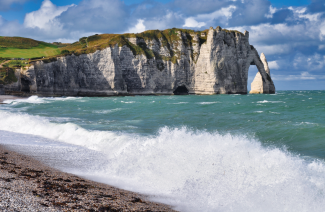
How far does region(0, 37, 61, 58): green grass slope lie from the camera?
6825cm

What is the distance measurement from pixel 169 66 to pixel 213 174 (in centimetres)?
7280

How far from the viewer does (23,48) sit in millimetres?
74625

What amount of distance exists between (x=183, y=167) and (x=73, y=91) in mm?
63391

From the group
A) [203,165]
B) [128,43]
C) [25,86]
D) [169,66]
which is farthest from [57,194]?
[169,66]

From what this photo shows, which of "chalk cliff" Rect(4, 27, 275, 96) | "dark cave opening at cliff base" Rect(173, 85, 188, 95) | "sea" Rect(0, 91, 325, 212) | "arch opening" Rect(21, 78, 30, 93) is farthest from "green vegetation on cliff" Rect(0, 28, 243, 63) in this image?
"sea" Rect(0, 91, 325, 212)

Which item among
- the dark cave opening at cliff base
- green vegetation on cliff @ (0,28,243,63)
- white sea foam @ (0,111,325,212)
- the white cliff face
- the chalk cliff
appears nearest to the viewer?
white sea foam @ (0,111,325,212)

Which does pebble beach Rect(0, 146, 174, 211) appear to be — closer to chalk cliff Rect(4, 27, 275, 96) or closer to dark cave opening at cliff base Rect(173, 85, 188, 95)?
chalk cliff Rect(4, 27, 275, 96)

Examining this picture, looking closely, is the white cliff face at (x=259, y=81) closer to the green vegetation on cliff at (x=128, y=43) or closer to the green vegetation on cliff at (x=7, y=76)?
the green vegetation on cliff at (x=128, y=43)

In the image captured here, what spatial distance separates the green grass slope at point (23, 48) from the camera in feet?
224

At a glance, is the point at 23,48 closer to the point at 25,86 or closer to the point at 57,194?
the point at 25,86

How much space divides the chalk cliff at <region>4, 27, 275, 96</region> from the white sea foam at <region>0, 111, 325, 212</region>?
59.3 meters

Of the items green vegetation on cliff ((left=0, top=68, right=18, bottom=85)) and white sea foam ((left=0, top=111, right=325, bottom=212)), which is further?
green vegetation on cliff ((left=0, top=68, right=18, bottom=85))

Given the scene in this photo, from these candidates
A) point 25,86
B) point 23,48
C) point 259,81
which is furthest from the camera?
point 259,81

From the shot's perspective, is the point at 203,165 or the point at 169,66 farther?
the point at 169,66
